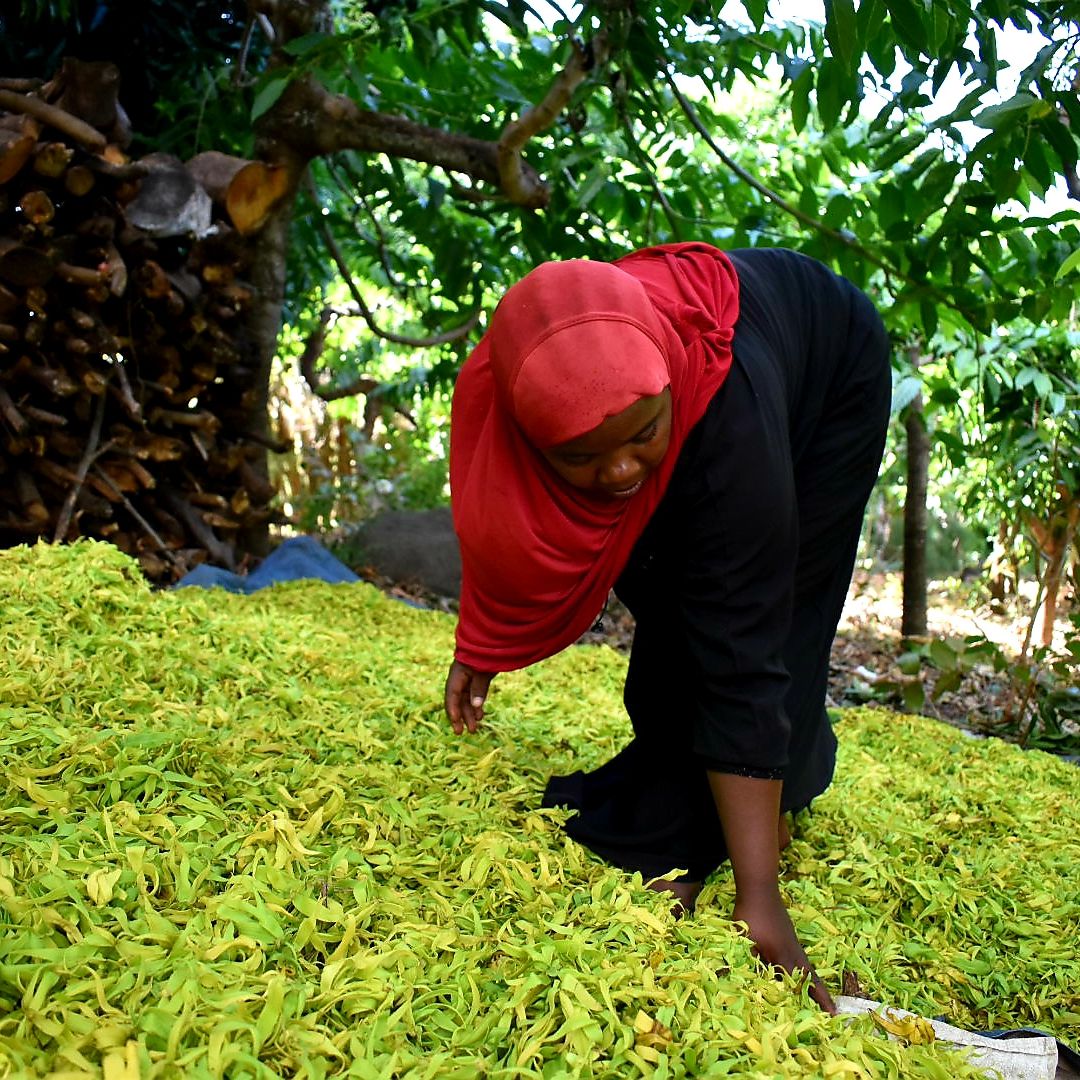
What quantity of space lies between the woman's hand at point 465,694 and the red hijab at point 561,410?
81 mm

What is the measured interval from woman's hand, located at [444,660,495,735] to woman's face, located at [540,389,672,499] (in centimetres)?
57

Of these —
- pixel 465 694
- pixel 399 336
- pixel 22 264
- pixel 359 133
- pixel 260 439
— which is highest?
pixel 359 133

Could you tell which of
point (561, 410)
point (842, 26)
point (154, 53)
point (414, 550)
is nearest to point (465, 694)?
point (561, 410)

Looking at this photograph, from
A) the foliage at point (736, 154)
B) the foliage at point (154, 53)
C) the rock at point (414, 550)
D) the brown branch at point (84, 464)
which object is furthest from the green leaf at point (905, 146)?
the rock at point (414, 550)

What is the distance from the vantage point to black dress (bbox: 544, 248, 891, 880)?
1.52 metres

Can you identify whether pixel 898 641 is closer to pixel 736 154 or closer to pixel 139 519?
pixel 736 154

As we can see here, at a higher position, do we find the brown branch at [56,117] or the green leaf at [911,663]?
the brown branch at [56,117]

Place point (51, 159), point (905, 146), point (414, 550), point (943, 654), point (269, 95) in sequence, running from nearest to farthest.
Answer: point (905, 146), point (269, 95), point (51, 159), point (943, 654), point (414, 550)

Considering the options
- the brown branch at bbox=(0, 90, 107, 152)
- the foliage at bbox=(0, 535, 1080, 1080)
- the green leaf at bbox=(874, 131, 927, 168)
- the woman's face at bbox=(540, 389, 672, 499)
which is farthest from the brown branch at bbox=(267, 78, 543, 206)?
the woman's face at bbox=(540, 389, 672, 499)

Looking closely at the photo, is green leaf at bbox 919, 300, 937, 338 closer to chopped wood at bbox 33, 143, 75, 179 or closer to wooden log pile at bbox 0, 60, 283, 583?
wooden log pile at bbox 0, 60, 283, 583

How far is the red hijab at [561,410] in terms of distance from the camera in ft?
4.37

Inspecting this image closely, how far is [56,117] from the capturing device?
3404 mm

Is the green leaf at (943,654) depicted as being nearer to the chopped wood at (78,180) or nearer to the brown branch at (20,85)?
the chopped wood at (78,180)

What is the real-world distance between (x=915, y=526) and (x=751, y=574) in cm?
293
